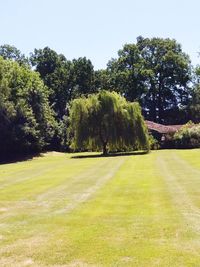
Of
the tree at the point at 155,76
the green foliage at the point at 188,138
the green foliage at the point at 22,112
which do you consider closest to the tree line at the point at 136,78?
the tree at the point at 155,76

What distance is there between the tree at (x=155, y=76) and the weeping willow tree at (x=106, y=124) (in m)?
38.3

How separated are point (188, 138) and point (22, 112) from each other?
74.0 feet

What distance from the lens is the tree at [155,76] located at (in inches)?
3457

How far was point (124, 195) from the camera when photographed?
618 inches

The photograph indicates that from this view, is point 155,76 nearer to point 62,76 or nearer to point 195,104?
point 195,104

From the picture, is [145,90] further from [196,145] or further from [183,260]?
[183,260]

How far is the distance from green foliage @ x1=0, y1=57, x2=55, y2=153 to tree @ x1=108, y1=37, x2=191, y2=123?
2796 centimetres

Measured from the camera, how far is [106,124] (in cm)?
4872

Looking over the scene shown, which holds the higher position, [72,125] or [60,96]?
[60,96]

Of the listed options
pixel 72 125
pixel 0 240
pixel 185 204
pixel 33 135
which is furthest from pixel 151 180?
pixel 33 135

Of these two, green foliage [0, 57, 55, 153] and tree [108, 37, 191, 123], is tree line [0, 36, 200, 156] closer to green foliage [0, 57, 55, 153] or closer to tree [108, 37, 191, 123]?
tree [108, 37, 191, 123]

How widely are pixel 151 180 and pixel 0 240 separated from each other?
38.6 feet

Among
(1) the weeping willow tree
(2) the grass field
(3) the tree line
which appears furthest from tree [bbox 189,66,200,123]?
(2) the grass field

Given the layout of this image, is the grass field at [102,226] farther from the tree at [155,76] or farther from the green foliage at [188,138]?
the tree at [155,76]
